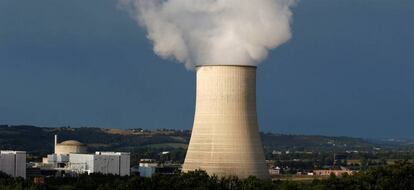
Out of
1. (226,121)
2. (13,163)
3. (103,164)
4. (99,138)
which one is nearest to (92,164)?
(103,164)

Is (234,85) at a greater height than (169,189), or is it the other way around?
(234,85)

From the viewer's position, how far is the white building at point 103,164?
55.5 metres

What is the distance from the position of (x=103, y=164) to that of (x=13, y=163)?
5.74m

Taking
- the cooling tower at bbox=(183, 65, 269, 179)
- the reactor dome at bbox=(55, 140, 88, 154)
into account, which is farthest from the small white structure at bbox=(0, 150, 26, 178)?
the cooling tower at bbox=(183, 65, 269, 179)

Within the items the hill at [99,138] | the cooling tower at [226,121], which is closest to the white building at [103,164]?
the cooling tower at [226,121]

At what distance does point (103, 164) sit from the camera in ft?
183

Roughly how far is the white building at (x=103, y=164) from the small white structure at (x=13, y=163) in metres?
3.94

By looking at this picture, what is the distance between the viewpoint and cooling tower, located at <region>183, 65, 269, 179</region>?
1157 inches

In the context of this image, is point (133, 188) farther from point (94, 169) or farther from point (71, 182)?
point (94, 169)

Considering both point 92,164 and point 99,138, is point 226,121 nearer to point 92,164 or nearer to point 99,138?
point 92,164

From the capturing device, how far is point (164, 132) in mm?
168875

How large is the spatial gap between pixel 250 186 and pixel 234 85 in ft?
13.1

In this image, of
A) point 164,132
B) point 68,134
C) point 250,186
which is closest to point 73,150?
point 250,186

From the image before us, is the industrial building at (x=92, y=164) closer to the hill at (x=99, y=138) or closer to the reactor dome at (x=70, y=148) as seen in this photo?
the reactor dome at (x=70, y=148)
